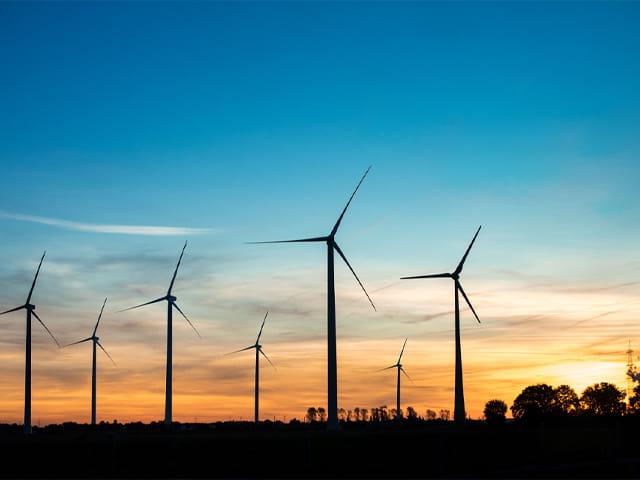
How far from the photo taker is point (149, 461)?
4759cm

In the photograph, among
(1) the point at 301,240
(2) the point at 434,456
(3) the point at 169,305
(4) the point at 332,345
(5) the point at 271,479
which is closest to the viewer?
(5) the point at 271,479

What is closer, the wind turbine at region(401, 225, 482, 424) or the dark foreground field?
the dark foreground field

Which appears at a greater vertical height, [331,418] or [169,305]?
[169,305]

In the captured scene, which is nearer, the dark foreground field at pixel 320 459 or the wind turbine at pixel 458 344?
the dark foreground field at pixel 320 459

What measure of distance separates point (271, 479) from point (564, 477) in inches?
581

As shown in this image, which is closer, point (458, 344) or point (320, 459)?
point (320, 459)

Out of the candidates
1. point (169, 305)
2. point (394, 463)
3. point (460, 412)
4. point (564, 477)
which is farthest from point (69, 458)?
point (169, 305)

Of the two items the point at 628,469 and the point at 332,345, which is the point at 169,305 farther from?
the point at 628,469

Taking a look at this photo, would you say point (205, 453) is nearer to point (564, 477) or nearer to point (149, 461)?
point (149, 461)

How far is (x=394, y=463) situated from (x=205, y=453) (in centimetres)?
1073

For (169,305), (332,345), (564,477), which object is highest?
(169,305)

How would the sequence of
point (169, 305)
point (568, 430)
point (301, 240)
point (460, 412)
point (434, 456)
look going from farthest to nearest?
point (169, 305)
point (460, 412)
point (301, 240)
point (568, 430)
point (434, 456)

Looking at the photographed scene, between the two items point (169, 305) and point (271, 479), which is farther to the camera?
point (169, 305)

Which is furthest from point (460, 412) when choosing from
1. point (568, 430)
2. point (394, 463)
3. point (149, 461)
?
point (149, 461)
